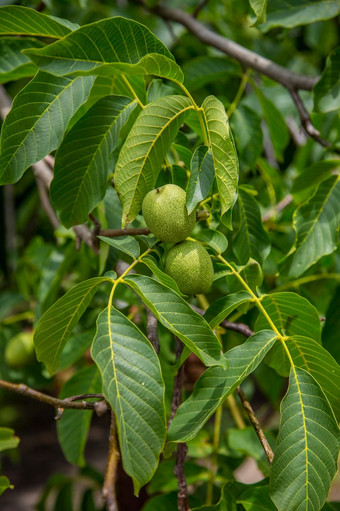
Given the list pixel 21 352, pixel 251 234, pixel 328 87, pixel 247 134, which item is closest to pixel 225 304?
pixel 251 234

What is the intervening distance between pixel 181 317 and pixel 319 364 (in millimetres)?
274

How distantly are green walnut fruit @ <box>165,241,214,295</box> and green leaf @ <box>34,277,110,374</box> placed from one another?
4.7 inches

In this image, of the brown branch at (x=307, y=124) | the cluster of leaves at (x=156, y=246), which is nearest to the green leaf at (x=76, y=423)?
the cluster of leaves at (x=156, y=246)

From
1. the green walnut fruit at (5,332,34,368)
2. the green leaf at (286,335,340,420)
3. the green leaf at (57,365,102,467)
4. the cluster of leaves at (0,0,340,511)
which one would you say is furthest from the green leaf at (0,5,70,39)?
the green walnut fruit at (5,332,34,368)

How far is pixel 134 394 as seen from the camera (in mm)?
794

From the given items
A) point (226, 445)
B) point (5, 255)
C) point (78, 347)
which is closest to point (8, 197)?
point (5, 255)

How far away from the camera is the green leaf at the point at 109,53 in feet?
2.86

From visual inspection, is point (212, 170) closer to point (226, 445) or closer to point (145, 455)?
point (145, 455)

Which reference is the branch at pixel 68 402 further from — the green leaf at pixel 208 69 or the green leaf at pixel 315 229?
the green leaf at pixel 208 69

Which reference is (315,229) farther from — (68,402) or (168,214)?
(68,402)

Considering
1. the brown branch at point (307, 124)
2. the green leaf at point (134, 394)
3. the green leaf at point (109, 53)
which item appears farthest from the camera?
the brown branch at point (307, 124)

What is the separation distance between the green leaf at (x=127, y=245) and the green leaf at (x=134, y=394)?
0.52 feet

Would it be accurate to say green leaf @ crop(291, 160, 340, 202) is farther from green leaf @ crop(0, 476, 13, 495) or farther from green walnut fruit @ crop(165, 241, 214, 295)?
green leaf @ crop(0, 476, 13, 495)

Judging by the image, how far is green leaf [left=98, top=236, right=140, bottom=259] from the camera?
3.15ft
